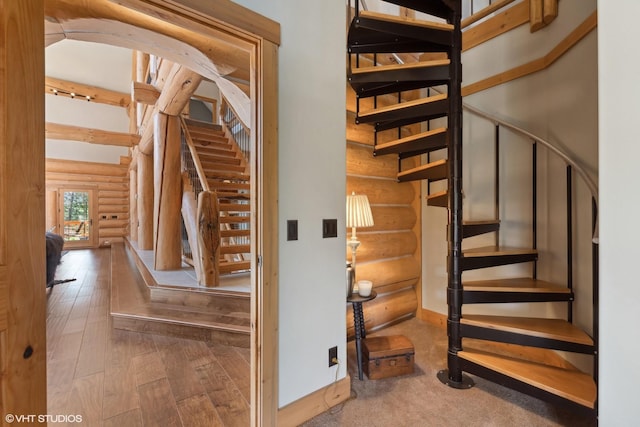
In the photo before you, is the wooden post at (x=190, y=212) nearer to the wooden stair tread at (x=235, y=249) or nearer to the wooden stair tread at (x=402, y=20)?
the wooden stair tread at (x=235, y=249)

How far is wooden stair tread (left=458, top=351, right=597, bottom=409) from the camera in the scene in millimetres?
1545

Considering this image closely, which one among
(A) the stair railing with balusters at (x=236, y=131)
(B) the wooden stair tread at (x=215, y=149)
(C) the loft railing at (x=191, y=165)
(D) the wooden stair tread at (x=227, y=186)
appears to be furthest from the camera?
(A) the stair railing with balusters at (x=236, y=131)

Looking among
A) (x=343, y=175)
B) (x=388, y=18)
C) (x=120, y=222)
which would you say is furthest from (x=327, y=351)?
(x=120, y=222)

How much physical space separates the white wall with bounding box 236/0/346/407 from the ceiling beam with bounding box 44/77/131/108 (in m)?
7.50

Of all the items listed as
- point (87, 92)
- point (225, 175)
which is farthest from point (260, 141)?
point (87, 92)

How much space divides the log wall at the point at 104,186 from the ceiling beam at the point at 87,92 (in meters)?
2.24

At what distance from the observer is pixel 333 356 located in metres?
1.78

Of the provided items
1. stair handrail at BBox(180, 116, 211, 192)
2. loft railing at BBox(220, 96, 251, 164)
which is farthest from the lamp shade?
loft railing at BBox(220, 96, 251, 164)

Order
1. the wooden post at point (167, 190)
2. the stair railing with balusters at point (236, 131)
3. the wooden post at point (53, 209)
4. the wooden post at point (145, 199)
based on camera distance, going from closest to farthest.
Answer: the wooden post at point (167, 190) < the stair railing with balusters at point (236, 131) < the wooden post at point (145, 199) < the wooden post at point (53, 209)

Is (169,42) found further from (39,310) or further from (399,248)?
(399,248)

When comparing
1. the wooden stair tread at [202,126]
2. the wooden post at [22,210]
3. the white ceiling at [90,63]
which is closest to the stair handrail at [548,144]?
the wooden post at [22,210]

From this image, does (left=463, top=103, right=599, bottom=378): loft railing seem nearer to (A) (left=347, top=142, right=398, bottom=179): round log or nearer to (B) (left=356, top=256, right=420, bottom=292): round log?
(A) (left=347, top=142, right=398, bottom=179): round log

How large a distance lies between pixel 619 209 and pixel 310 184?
56.5 inches

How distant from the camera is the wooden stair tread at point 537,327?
1749mm
